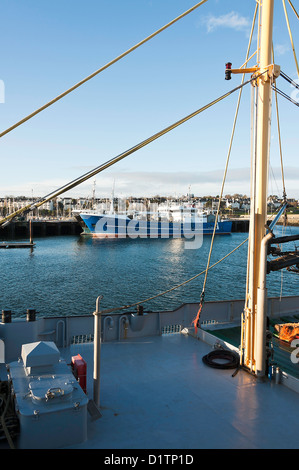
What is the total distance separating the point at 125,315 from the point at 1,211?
155m

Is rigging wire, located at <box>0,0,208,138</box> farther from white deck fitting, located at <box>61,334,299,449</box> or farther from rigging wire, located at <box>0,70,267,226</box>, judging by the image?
white deck fitting, located at <box>61,334,299,449</box>

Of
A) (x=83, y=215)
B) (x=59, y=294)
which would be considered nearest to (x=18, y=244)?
(x=83, y=215)

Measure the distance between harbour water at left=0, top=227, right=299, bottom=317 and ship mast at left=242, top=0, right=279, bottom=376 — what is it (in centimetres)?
1388

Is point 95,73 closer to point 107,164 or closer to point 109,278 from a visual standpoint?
point 107,164

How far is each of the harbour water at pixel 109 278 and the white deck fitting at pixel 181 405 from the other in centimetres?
1442

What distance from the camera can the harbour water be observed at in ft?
98.0

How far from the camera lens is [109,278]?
4003cm

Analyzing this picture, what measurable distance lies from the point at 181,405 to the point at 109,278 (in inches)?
1324

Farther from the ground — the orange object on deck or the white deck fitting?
the orange object on deck

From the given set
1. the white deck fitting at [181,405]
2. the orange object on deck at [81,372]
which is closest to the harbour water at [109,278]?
the white deck fitting at [181,405]

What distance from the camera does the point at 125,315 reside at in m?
10.4

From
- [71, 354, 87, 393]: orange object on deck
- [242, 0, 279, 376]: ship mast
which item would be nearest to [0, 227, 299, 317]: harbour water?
[242, 0, 279, 376]: ship mast

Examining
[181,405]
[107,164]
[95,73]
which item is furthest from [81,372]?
[95,73]
